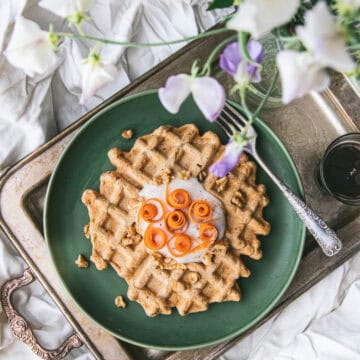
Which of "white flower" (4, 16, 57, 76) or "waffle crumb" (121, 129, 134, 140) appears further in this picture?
"waffle crumb" (121, 129, 134, 140)

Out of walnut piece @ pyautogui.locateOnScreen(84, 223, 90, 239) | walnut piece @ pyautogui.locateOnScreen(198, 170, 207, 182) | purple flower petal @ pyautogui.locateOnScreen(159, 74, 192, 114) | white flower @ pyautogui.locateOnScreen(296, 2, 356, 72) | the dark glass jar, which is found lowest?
the dark glass jar

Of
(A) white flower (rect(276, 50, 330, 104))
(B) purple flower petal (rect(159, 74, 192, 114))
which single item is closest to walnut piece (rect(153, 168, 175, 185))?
(B) purple flower petal (rect(159, 74, 192, 114))

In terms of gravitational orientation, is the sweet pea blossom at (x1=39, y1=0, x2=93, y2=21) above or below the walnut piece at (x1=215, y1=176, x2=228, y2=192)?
above

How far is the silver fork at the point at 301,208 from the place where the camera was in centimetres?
160

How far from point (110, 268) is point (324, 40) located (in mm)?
1083

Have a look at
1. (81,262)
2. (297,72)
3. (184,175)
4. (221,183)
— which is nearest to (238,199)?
(221,183)

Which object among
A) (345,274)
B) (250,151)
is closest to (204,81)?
(250,151)

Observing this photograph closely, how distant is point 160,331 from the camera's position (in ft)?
5.72

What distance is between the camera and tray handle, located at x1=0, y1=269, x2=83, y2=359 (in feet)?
6.15

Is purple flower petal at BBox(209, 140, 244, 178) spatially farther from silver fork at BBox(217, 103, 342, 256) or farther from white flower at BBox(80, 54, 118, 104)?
silver fork at BBox(217, 103, 342, 256)

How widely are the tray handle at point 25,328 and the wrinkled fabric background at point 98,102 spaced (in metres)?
0.04

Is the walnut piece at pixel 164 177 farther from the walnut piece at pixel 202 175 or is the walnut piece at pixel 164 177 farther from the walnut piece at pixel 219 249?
the walnut piece at pixel 219 249

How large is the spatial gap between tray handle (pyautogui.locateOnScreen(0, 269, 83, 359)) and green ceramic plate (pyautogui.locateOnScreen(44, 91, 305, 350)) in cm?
22

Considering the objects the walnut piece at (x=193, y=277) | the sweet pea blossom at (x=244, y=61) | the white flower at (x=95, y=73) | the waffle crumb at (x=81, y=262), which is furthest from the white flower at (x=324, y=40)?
the waffle crumb at (x=81, y=262)
